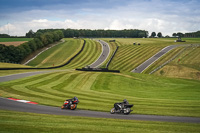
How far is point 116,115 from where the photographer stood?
791 inches

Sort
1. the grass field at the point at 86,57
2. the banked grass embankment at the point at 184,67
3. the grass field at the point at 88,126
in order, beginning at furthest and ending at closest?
the grass field at the point at 86,57 → the banked grass embankment at the point at 184,67 → the grass field at the point at 88,126

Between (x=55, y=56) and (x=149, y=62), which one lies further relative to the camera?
(x=55, y=56)

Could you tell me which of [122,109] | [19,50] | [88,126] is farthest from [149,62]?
[88,126]

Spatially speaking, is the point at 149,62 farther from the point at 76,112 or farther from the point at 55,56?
the point at 76,112

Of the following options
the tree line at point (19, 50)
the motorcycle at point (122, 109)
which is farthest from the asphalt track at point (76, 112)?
the tree line at point (19, 50)

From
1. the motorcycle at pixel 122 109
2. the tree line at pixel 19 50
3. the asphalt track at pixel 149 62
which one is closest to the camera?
the motorcycle at pixel 122 109

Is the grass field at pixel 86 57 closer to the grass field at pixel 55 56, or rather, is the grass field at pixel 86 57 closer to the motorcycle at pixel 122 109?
the grass field at pixel 55 56

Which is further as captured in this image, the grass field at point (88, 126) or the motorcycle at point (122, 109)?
the motorcycle at point (122, 109)

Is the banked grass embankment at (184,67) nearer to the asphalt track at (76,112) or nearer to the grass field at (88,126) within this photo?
the asphalt track at (76,112)

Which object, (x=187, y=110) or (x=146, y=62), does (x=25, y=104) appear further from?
(x=146, y=62)

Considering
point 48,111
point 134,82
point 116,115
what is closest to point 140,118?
point 116,115

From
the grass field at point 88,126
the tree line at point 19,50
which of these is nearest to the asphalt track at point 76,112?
the grass field at point 88,126

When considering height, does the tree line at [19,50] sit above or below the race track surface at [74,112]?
above

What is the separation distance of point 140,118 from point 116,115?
2.38 meters
